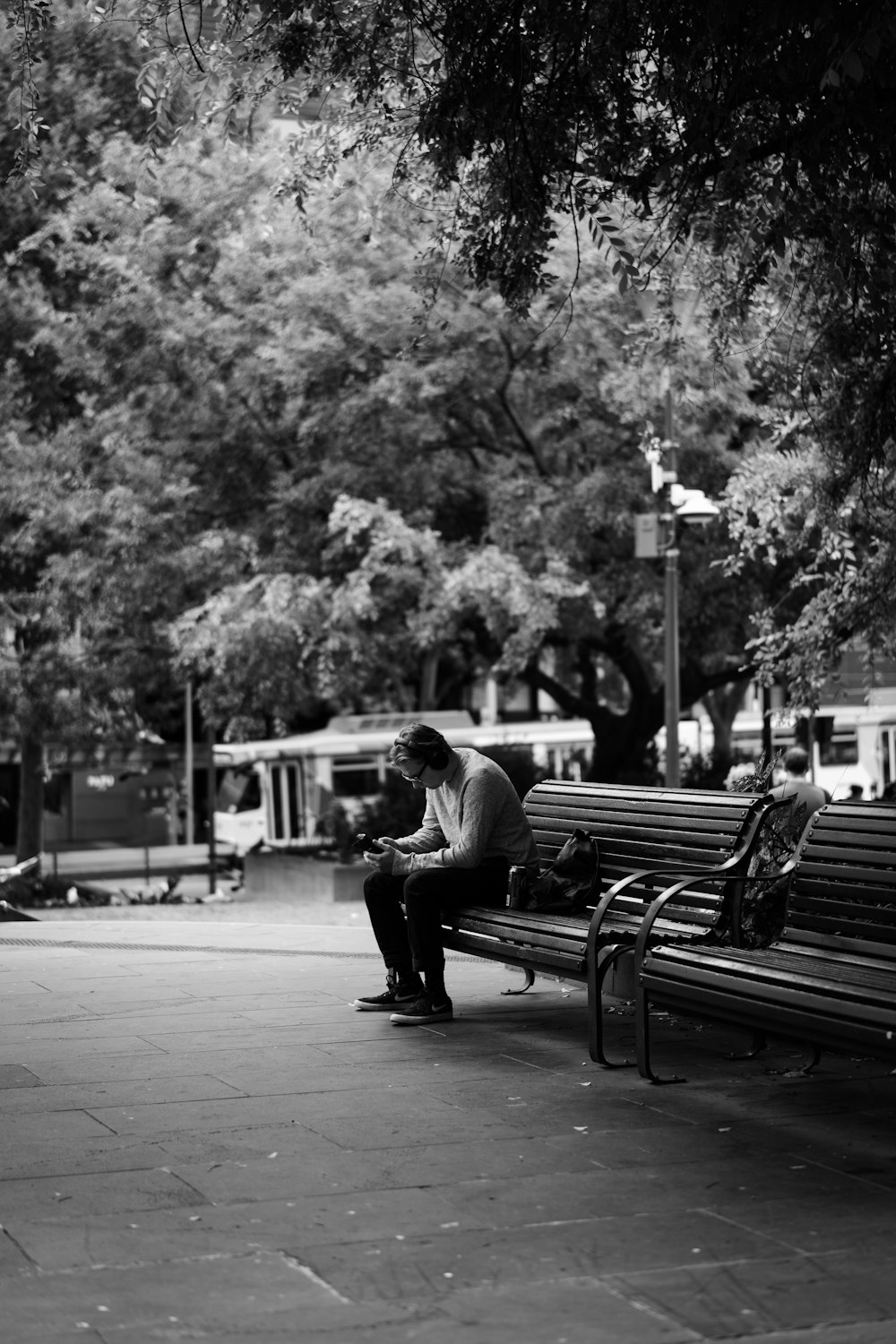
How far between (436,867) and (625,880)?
1.47 metres

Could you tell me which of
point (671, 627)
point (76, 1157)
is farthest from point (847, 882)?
point (671, 627)

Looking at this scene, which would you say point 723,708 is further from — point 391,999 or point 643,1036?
point 643,1036

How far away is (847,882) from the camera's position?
6.52 metres

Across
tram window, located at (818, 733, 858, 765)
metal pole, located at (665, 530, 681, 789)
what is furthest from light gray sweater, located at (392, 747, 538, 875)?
tram window, located at (818, 733, 858, 765)

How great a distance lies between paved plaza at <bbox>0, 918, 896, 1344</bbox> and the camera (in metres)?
3.95

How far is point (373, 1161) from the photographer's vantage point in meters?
5.30

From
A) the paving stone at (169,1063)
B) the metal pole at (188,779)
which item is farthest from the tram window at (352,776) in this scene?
the paving stone at (169,1063)

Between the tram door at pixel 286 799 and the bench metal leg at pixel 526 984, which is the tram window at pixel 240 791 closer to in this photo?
the tram door at pixel 286 799

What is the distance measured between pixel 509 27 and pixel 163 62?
80.3 inches

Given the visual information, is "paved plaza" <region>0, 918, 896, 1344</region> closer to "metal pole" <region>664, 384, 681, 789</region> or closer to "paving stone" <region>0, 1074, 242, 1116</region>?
"paving stone" <region>0, 1074, 242, 1116</region>

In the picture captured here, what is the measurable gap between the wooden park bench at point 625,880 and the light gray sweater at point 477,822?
0.85ft

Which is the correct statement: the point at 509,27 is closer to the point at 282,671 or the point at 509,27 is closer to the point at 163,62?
the point at 163,62

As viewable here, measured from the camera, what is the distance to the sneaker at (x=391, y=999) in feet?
26.7

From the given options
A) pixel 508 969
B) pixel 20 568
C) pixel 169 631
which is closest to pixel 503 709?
pixel 20 568
